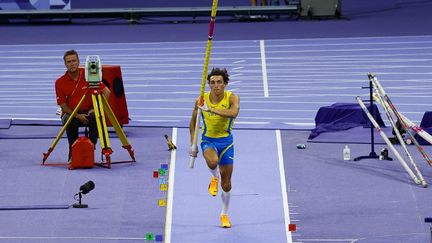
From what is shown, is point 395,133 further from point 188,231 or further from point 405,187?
point 188,231

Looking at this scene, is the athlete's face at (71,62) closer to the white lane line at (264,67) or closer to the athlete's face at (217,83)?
the athlete's face at (217,83)

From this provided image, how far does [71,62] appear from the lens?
17469mm

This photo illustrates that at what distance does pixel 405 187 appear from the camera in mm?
15992

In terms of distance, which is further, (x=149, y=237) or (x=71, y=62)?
(x=71, y=62)

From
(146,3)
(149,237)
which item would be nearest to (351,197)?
(149,237)

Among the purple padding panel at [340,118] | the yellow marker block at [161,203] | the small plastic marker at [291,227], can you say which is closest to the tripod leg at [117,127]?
the yellow marker block at [161,203]

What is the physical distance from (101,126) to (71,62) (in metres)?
0.88

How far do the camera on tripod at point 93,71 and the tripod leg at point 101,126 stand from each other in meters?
0.18

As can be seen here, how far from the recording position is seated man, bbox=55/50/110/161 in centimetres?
1744

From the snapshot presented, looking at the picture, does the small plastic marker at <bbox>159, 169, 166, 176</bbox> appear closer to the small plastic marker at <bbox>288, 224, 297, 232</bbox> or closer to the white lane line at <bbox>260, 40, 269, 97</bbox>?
the small plastic marker at <bbox>288, 224, 297, 232</bbox>

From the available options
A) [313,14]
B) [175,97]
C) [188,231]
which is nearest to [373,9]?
[313,14]

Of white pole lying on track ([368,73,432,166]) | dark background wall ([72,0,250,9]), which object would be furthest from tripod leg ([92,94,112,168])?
dark background wall ([72,0,250,9])

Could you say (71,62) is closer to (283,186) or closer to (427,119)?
(283,186)

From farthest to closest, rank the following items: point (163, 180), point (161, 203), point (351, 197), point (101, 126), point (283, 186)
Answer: point (101, 126) < point (163, 180) < point (283, 186) < point (351, 197) < point (161, 203)
